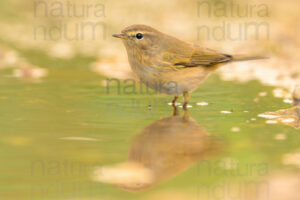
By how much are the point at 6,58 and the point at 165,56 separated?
4.75 metres

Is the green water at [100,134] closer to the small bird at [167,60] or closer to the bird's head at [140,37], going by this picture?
the small bird at [167,60]

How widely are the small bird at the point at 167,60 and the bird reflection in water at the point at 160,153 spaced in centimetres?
65

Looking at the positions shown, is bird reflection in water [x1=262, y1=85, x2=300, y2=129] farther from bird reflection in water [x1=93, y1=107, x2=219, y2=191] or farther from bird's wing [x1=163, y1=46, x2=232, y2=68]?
bird's wing [x1=163, y1=46, x2=232, y2=68]

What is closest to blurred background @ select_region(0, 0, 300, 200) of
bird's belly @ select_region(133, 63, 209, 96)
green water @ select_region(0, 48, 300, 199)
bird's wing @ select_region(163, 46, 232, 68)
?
green water @ select_region(0, 48, 300, 199)

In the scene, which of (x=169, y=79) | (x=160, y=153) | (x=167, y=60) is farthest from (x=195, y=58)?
(x=160, y=153)

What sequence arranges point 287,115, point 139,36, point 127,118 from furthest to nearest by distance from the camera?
point 139,36
point 287,115
point 127,118

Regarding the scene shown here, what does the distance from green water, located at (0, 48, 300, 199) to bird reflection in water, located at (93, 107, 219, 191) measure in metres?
0.08

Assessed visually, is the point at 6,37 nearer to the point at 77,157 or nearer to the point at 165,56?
the point at 165,56

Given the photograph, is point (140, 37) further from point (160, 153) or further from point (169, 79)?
point (160, 153)

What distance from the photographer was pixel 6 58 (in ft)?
34.1

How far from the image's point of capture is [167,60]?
22.0 feet

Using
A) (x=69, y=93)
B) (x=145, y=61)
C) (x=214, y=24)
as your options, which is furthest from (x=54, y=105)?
(x=214, y=24)

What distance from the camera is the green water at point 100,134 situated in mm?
4004

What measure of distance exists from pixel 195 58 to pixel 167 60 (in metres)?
0.46
